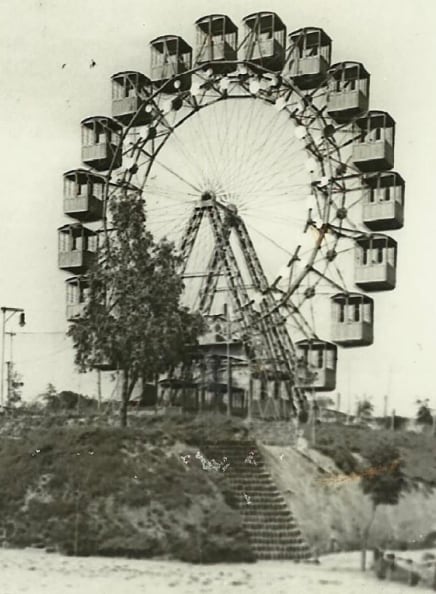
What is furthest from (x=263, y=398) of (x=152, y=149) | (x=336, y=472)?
(x=152, y=149)

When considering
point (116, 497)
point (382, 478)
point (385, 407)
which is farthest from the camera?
point (116, 497)

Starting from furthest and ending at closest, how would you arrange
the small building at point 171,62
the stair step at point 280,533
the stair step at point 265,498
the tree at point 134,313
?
the tree at point 134,313, the small building at point 171,62, the stair step at point 265,498, the stair step at point 280,533

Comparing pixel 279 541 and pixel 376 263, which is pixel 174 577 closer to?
pixel 279 541

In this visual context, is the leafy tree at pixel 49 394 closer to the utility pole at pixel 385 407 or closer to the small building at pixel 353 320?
the small building at pixel 353 320

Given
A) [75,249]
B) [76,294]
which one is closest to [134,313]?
[76,294]

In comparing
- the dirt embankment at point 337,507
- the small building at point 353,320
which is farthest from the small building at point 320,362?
the dirt embankment at point 337,507

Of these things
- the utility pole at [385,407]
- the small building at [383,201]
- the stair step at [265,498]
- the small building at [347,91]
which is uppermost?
the small building at [347,91]

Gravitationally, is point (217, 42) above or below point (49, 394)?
above
